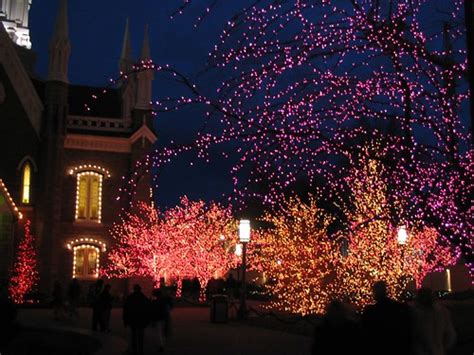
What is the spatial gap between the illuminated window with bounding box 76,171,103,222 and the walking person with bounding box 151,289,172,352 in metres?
22.2

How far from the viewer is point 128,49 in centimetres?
4334

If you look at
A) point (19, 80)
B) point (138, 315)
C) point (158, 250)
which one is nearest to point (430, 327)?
point (138, 315)

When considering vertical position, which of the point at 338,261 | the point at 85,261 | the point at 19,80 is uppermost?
the point at 19,80

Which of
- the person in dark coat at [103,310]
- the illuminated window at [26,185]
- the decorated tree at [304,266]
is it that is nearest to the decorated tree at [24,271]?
the illuminated window at [26,185]

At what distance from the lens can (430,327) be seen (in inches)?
286

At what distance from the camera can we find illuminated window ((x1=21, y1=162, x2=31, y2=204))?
35156mm

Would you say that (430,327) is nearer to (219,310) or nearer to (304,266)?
(219,310)

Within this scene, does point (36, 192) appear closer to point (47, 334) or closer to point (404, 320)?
point (47, 334)

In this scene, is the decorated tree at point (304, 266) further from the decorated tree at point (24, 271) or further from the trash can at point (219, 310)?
the decorated tree at point (24, 271)

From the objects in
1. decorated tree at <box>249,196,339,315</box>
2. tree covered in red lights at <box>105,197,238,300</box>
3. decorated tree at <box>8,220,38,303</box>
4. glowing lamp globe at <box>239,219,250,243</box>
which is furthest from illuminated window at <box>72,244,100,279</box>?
glowing lamp globe at <box>239,219,250,243</box>

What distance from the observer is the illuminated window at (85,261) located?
3581 centimetres

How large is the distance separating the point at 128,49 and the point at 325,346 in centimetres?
3929

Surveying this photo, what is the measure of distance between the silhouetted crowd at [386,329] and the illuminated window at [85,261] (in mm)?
30263

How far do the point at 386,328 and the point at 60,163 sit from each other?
3111 cm
